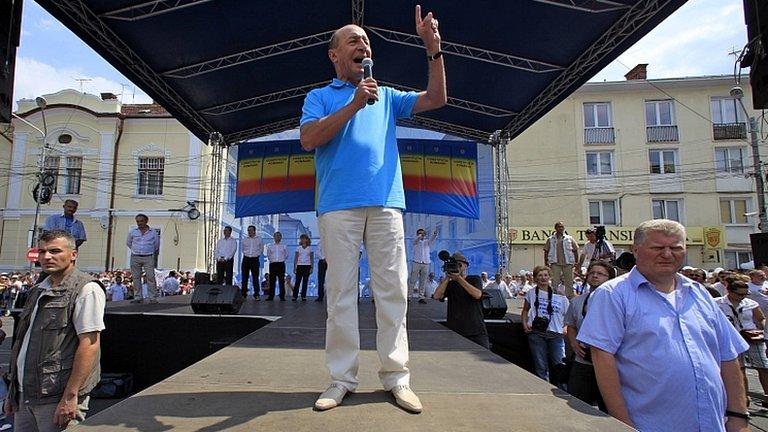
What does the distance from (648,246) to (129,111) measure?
26961mm

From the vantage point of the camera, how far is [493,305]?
6.90m

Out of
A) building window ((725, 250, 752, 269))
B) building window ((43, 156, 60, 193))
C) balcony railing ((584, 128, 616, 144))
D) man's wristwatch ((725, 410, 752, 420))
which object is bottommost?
man's wristwatch ((725, 410, 752, 420))

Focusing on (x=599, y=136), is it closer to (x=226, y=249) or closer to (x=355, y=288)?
(x=226, y=249)

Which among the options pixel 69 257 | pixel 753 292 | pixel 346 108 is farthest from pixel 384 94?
pixel 753 292

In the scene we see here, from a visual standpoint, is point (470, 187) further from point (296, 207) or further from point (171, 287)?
point (171, 287)

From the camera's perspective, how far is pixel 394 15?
768cm

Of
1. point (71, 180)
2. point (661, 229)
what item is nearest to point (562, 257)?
point (661, 229)

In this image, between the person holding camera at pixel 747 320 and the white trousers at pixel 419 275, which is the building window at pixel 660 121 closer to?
the white trousers at pixel 419 275

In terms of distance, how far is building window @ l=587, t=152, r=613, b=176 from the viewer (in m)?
24.3

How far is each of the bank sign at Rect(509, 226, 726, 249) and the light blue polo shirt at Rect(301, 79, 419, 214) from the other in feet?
70.9

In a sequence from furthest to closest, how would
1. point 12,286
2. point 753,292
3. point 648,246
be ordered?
point 12,286 < point 753,292 < point 648,246

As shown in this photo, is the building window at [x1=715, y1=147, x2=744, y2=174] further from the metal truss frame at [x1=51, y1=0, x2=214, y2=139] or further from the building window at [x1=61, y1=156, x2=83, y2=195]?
the building window at [x1=61, y1=156, x2=83, y2=195]

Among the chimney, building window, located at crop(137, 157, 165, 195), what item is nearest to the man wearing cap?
building window, located at crop(137, 157, 165, 195)

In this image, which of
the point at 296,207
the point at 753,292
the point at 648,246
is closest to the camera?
the point at 648,246
